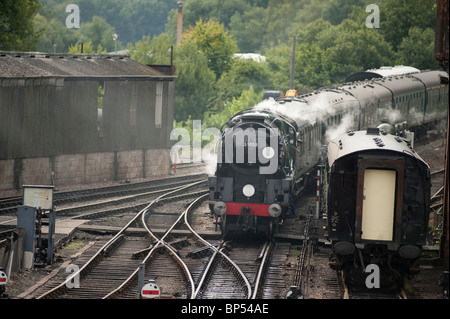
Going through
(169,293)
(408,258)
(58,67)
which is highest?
(58,67)

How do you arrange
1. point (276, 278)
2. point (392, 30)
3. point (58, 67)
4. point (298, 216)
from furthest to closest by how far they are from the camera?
point (392, 30) < point (58, 67) < point (298, 216) < point (276, 278)

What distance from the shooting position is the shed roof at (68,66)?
27047 millimetres

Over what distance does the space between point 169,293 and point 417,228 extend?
5261 millimetres

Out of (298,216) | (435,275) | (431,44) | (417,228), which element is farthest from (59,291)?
(431,44)

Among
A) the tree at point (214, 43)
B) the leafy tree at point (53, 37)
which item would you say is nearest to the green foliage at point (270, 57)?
the tree at point (214, 43)

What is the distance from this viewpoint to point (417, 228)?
14.5 m

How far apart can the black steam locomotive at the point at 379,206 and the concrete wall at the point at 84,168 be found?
15.2m

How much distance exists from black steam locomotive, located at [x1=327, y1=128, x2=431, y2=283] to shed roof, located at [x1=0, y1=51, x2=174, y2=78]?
15247mm

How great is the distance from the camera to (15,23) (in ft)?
145

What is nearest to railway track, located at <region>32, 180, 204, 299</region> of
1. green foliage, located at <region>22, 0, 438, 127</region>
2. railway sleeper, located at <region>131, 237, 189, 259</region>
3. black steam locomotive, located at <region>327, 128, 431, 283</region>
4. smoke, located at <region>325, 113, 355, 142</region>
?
railway sleeper, located at <region>131, 237, 189, 259</region>

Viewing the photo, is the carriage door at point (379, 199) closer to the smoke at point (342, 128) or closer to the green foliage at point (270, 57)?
the smoke at point (342, 128)

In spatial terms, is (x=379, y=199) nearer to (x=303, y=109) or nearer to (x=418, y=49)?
(x=303, y=109)

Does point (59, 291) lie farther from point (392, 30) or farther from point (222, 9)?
point (222, 9)

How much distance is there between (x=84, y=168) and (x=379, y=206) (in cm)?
1730
